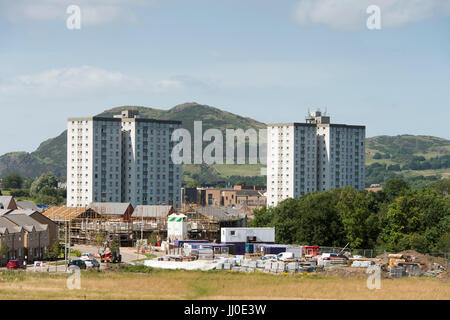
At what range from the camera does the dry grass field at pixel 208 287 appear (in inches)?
2130

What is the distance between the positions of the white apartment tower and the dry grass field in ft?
383

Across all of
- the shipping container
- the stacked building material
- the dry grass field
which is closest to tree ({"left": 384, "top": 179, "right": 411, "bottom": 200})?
the shipping container

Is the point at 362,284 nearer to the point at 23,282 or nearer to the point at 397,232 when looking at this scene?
the point at 23,282

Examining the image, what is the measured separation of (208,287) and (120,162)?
13206cm

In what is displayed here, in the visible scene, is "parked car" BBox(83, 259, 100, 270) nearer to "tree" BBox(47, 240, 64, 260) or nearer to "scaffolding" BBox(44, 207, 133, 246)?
"tree" BBox(47, 240, 64, 260)

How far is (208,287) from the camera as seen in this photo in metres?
60.8

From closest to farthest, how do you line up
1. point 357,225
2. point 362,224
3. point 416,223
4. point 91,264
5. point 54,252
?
point 91,264
point 54,252
point 416,223
point 357,225
point 362,224

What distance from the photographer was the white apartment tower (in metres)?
186

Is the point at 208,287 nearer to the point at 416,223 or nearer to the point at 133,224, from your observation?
the point at 133,224

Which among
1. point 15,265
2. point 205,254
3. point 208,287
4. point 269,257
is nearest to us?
point 208,287

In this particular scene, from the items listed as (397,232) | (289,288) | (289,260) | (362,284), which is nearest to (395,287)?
(362,284)

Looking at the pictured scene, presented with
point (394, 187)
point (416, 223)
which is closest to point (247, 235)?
point (416, 223)

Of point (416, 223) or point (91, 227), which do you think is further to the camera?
point (91, 227)
